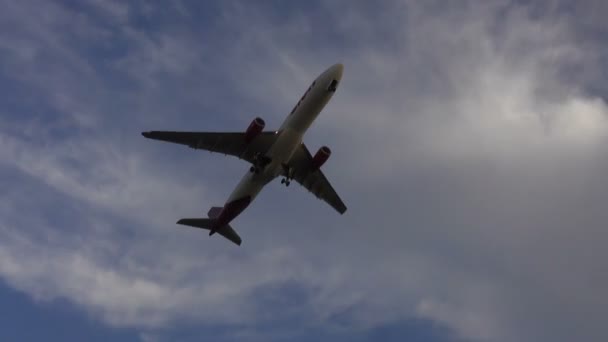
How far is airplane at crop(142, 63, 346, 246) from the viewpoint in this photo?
56219 millimetres

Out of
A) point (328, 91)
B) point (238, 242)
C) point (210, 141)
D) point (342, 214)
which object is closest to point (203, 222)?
point (238, 242)

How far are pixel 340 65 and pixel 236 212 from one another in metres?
17.1

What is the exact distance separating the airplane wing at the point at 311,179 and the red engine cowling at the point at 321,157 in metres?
1.15

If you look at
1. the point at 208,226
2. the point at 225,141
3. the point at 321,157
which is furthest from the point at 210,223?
the point at 321,157

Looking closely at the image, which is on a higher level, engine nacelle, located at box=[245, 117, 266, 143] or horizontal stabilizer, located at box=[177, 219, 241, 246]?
engine nacelle, located at box=[245, 117, 266, 143]

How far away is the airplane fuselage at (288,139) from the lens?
5572cm

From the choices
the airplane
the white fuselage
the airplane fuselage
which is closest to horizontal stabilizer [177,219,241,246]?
the airplane

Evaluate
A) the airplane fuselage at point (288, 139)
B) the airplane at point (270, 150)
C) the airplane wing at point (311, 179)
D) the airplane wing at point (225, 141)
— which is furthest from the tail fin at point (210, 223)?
the airplane wing at point (311, 179)

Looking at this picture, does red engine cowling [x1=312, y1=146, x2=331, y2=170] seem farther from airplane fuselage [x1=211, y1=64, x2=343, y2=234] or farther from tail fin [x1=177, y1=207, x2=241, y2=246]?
tail fin [x1=177, y1=207, x2=241, y2=246]

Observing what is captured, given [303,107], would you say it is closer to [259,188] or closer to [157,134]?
[259,188]

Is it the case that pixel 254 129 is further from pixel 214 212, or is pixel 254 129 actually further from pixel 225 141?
pixel 214 212

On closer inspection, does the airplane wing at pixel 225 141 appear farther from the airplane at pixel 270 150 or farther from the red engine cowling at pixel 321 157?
the red engine cowling at pixel 321 157

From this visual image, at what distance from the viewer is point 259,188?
6034 cm

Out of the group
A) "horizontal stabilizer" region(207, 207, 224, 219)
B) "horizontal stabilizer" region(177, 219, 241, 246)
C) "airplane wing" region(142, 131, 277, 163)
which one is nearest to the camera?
"airplane wing" region(142, 131, 277, 163)
